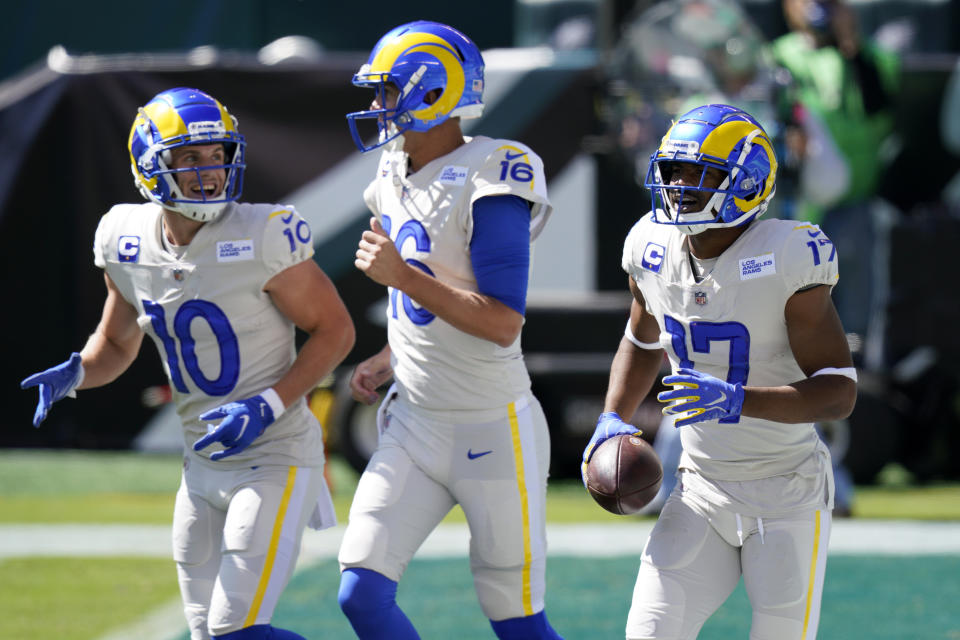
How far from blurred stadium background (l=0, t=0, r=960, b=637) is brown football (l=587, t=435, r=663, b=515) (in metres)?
4.85

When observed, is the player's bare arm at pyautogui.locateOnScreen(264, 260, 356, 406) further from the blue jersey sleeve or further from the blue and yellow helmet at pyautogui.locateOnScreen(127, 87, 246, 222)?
the blue jersey sleeve

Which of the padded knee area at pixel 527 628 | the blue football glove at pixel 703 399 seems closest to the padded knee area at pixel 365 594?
the padded knee area at pixel 527 628

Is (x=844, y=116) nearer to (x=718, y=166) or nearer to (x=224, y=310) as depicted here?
(x=718, y=166)

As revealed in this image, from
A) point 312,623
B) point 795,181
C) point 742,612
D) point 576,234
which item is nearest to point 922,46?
point 795,181

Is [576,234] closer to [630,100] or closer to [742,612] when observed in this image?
[630,100]

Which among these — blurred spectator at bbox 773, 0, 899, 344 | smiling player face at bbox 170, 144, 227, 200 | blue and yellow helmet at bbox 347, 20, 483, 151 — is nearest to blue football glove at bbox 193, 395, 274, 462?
smiling player face at bbox 170, 144, 227, 200

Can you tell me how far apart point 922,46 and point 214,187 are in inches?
289

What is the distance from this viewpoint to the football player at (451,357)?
3.75 metres

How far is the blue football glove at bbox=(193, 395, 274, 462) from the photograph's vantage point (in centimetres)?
376

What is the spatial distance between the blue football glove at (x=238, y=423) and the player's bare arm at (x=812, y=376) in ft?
4.03

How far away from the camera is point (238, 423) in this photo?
12.3ft

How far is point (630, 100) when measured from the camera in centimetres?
849

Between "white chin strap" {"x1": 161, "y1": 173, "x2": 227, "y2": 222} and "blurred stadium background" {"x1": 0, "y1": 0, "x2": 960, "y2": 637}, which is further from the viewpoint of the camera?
"blurred stadium background" {"x1": 0, "y1": 0, "x2": 960, "y2": 637}

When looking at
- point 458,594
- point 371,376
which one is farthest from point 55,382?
point 458,594
